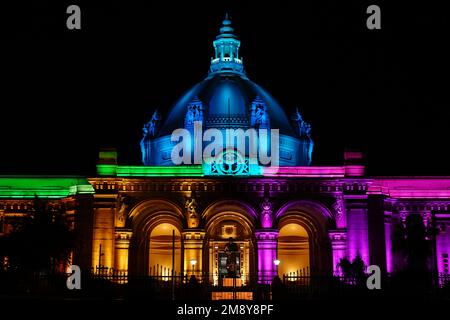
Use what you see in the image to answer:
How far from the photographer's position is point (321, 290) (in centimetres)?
3188

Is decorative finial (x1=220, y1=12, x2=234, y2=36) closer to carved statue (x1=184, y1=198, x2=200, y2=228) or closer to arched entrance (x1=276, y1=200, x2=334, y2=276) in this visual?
arched entrance (x1=276, y1=200, x2=334, y2=276)

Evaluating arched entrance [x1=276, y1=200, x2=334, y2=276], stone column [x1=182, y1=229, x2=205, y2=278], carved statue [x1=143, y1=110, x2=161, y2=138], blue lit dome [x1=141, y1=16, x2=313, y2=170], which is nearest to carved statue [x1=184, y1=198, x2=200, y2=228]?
stone column [x1=182, y1=229, x2=205, y2=278]

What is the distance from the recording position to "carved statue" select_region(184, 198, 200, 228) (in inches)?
1912

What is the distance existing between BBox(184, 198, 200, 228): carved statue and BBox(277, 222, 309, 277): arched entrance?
8765 millimetres

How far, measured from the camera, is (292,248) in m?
55.3

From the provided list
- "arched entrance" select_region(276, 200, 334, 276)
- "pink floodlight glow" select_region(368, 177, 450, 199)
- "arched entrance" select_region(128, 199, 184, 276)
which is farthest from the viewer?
"pink floodlight glow" select_region(368, 177, 450, 199)

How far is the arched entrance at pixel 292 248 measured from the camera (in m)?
54.7

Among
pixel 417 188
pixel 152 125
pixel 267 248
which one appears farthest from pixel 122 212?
pixel 417 188

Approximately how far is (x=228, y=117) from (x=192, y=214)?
11125mm

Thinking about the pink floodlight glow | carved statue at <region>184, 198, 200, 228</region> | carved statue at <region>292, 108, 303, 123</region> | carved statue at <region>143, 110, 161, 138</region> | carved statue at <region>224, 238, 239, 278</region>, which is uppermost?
carved statue at <region>292, 108, 303, 123</region>

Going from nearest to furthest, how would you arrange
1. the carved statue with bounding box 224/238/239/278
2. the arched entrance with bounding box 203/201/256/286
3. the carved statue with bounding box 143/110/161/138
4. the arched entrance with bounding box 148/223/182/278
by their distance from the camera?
the arched entrance with bounding box 203/201/256/286, the carved statue with bounding box 224/238/239/278, the arched entrance with bounding box 148/223/182/278, the carved statue with bounding box 143/110/161/138
